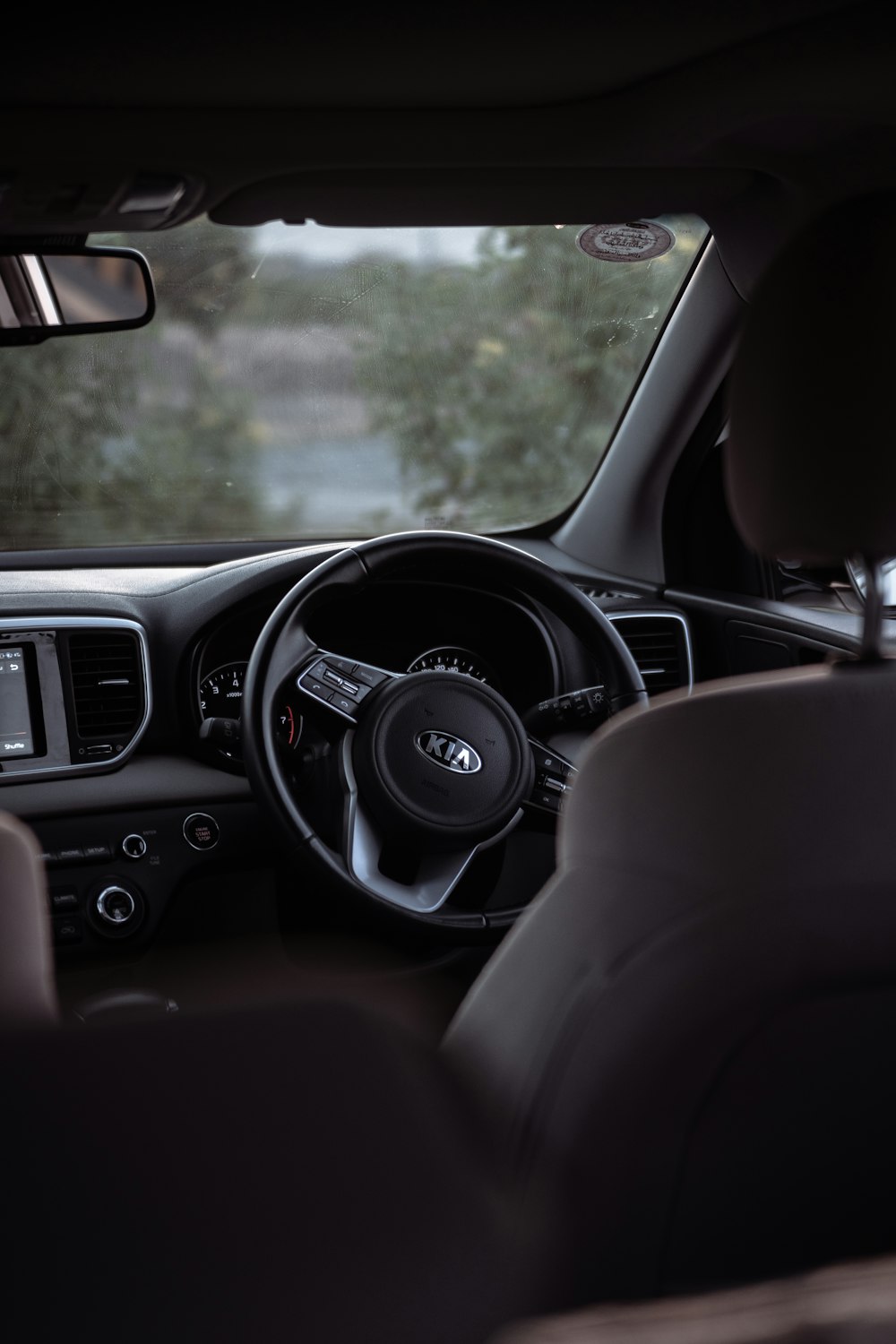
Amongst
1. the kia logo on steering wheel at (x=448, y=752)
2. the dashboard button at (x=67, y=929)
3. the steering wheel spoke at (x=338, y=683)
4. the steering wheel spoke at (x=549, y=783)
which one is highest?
the steering wheel spoke at (x=338, y=683)

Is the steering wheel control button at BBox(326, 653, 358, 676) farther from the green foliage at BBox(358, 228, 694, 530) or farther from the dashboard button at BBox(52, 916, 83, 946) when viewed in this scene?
the green foliage at BBox(358, 228, 694, 530)

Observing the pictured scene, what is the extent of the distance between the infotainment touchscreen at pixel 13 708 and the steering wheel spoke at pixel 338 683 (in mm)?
701

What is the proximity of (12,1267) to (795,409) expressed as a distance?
994 millimetres

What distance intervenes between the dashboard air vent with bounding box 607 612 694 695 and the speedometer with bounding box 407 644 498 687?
0.57 metres

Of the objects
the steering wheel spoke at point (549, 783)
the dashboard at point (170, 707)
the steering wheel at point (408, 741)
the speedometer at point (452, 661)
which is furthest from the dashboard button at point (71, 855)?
the steering wheel spoke at point (549, 783)

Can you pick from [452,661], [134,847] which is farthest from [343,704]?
[134,847]

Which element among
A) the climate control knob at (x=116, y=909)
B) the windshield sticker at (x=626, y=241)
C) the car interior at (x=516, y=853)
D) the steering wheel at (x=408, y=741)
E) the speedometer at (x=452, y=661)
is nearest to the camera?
the car interior at (x=516, y=853)

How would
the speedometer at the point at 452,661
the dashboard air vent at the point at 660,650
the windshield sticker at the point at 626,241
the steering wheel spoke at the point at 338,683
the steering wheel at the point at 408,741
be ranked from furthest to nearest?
1. the dashboard air vent at the point at 660,650
2. the speedometer at the point at 452,661
3. the windshield sticker at the point at 626,241
4. the steering wheel spoke at the point at 338,683
5. the steering wheel at the point at 408,741

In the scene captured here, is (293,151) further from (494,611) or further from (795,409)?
(494,611)

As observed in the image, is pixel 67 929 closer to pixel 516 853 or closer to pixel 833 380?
pixel 516 853

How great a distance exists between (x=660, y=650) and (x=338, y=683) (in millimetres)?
1131

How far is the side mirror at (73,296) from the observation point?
2.23 metres

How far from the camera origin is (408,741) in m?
2.62

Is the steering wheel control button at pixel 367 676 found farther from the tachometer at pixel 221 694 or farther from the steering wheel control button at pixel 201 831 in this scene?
the steering wheel control button at pixel 201 831
